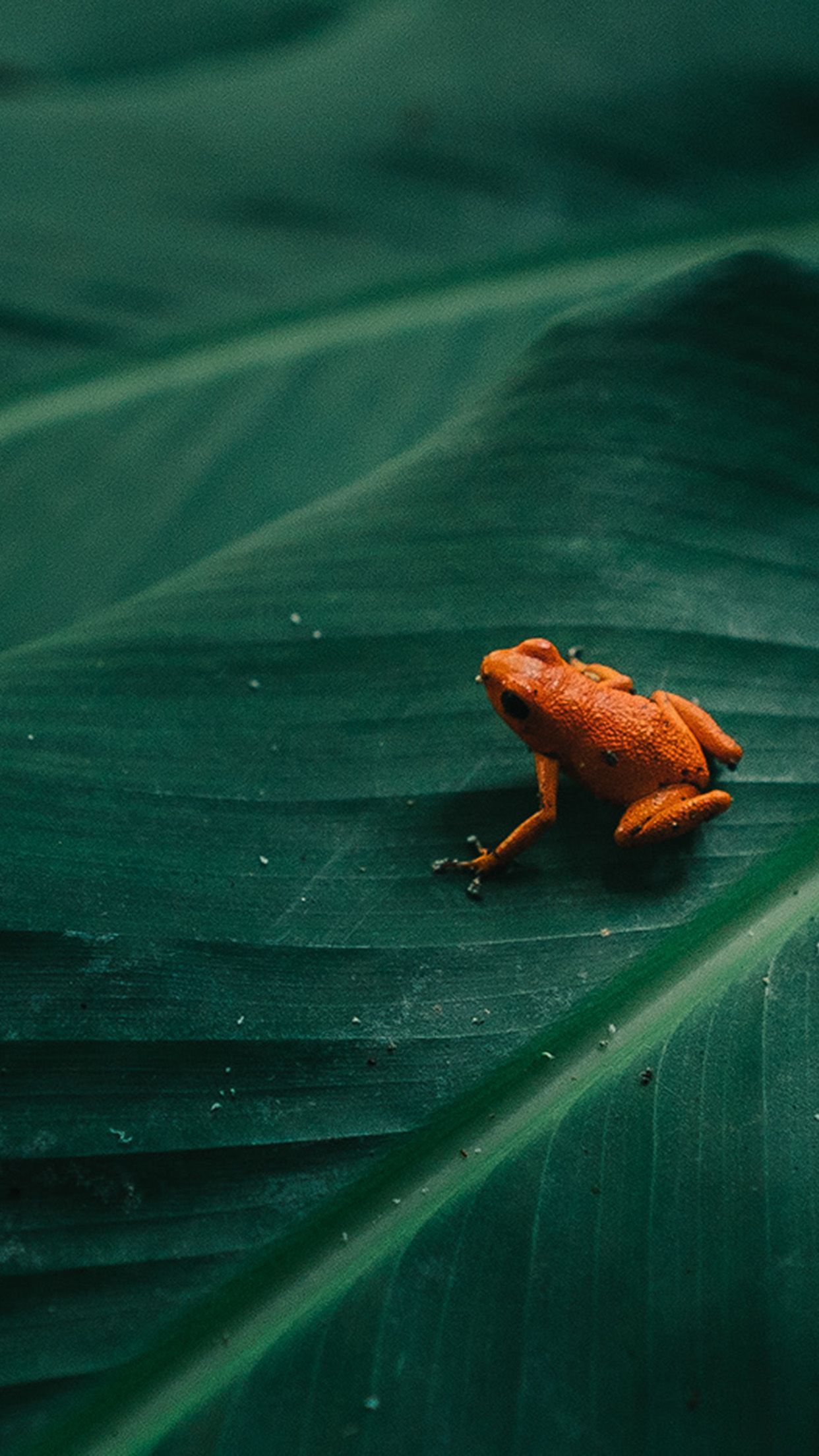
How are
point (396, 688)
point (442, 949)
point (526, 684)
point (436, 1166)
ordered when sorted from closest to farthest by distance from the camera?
point (436, 1166) → point (442, 949) → point (526, 684) → point (396, 688)

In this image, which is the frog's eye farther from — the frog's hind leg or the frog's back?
the frog's hind leg

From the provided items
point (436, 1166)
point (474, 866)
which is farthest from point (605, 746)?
point (436, 1166)

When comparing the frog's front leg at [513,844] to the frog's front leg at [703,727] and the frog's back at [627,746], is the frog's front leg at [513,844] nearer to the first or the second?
the frog's back at [627,746]

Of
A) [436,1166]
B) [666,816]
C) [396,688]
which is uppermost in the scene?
[396,688]

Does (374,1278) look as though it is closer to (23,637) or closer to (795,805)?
(795,805)

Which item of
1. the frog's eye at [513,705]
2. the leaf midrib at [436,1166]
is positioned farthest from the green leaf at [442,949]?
the frog's eye at [513,705]

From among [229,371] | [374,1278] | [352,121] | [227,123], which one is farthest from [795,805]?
[227,123]

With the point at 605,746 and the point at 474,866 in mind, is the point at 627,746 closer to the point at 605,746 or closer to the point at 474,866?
the point at 605,746

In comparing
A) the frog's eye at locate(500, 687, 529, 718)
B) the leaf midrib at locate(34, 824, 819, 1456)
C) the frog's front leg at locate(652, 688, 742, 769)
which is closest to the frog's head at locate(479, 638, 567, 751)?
the frog's eye at locate(500, 687, 529, 718)
